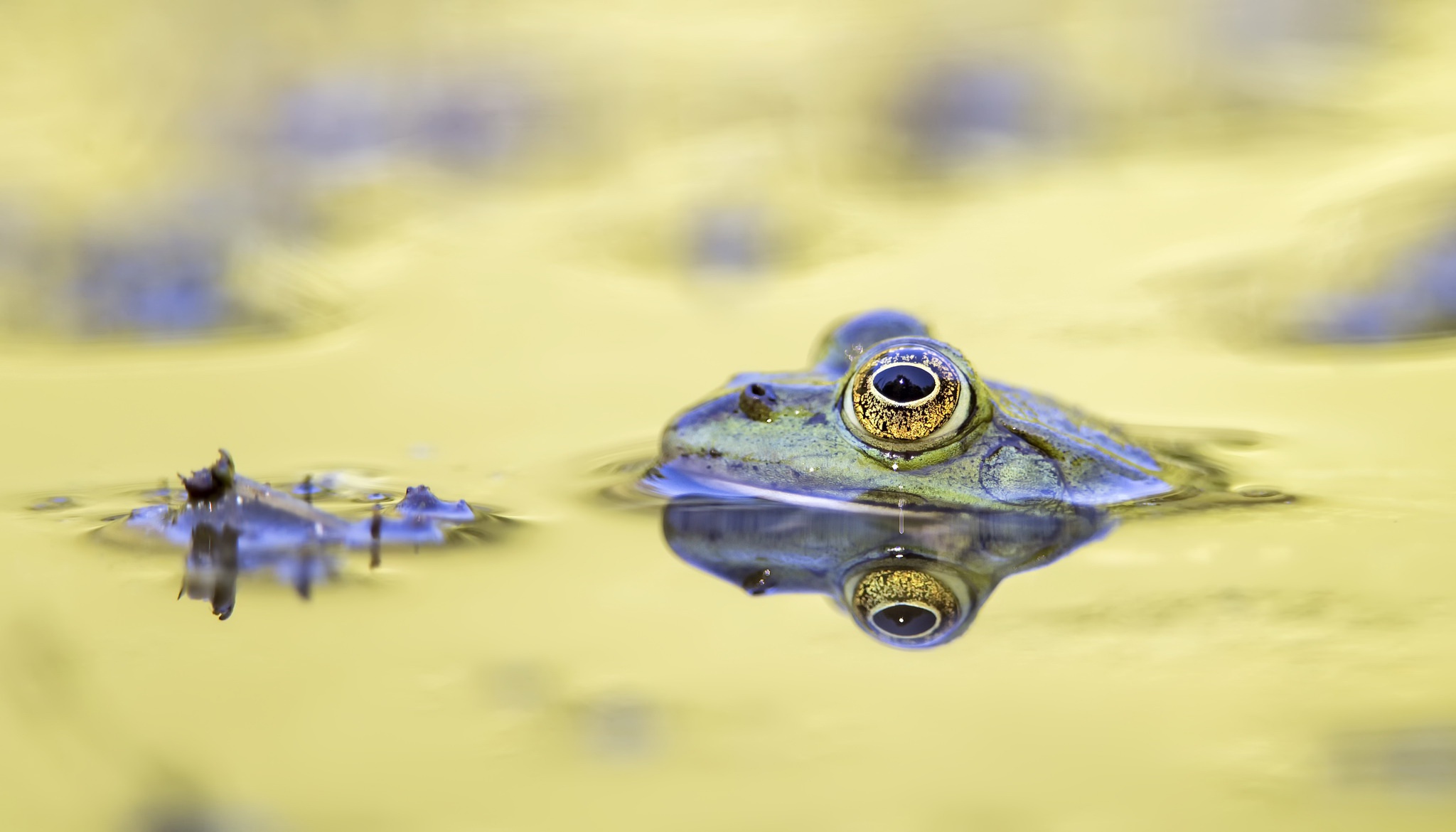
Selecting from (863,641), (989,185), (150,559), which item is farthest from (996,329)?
(150,559)

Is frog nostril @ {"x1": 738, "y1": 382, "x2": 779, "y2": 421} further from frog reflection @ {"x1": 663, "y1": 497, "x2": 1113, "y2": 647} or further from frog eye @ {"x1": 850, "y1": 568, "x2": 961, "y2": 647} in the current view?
frog eye @ {"x1": 850, "y1": 568, "x2": 961, "y2": 647}

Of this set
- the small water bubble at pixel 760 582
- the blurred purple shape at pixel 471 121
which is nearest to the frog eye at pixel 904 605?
the small water bubble at pixel 760 582

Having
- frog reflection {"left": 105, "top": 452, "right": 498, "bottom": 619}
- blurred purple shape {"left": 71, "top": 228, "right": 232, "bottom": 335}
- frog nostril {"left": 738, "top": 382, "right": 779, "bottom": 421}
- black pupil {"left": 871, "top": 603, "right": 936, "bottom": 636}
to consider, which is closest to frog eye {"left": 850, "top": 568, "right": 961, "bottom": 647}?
black pupil {"left": 871, "top": 603, "right": 936, "bottom": 636}

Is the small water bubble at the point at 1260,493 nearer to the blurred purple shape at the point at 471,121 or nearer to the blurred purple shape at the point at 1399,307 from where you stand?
the blurred purple shape at the point at 1399,307

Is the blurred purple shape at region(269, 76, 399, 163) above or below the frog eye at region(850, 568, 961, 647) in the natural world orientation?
above

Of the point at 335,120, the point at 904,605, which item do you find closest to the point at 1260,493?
the point at 904,605

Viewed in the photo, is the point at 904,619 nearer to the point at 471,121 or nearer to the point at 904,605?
the point at 904,605
